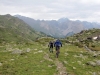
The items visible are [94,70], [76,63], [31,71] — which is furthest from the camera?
[76,63]

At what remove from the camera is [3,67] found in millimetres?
28891

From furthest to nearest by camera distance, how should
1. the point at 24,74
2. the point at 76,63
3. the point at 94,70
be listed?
the point at 76,63 < the point at 94,70 < the point at 24,74

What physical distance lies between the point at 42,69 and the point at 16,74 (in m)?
4.37

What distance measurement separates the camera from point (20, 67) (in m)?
29.1

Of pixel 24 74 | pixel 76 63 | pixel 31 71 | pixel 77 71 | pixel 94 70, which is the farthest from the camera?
pixel 76 63

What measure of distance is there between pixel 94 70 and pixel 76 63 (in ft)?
12.7

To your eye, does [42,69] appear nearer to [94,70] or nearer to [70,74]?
[70,74]

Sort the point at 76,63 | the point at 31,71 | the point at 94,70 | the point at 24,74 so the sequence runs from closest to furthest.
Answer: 1. the point at 24,74
2. the point at 31,71
3. the point at 94,70
4. the point at 76,63

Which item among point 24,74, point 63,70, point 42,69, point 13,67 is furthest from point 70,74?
point 13,67

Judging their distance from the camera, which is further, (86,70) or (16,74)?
(86,70)

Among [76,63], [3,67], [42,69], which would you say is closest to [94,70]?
[76,63]

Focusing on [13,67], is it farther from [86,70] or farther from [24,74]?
[86,70]

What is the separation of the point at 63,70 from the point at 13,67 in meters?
7.47

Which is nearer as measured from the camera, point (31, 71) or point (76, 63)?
point (31, 71)
